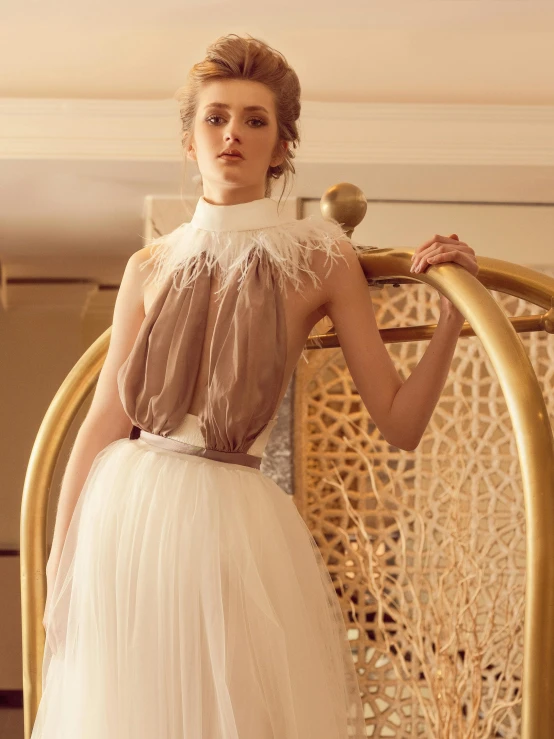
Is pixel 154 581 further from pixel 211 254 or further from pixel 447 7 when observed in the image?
pixel 447 7

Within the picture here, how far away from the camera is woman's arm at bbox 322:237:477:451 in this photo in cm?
97

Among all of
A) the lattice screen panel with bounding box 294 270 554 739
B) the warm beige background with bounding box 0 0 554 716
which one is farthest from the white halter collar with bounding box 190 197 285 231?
the lattice screen panel with bounding box 294 270 554 739

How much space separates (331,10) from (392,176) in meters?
0.58

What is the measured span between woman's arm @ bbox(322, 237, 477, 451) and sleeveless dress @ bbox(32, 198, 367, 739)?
0.18 ft

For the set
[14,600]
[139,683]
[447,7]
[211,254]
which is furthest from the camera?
[14,600]

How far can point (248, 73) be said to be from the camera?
105cm

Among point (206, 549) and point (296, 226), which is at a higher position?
point (296, 226)

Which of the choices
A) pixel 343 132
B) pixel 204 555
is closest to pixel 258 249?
pixel 204 555

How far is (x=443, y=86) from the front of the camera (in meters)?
2.94

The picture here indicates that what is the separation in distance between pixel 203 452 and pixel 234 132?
0.37 metres

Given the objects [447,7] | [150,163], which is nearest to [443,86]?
[447,7]

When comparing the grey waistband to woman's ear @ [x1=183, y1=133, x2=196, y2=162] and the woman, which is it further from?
woman's ear @ [x1=183, y1=133, x2=196, y2=162]

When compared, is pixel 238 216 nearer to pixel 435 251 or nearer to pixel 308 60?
pixel 435 251

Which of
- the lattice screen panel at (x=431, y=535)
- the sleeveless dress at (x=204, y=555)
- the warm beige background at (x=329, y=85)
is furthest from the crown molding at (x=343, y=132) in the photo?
the sleeveless dress at (x=204, y=555)
